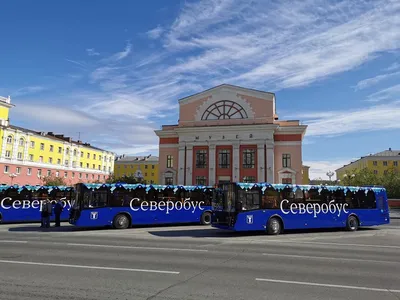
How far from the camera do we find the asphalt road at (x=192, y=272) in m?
6.64

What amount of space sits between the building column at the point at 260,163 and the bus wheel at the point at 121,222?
29.9 m

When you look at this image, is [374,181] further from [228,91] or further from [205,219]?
[205,219]

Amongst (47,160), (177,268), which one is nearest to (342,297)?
(177,268)

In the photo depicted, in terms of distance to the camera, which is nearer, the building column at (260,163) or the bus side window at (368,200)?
the bus side window at (368,200)

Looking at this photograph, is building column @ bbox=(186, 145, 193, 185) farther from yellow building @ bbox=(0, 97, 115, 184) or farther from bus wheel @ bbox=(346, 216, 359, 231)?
bus wheel @ bbox=(346, 216, 359, 231)

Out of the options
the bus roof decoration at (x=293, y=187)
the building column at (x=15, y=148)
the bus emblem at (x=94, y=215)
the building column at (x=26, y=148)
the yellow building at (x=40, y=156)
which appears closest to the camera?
the bus roof decoration at (x=293, y=187)

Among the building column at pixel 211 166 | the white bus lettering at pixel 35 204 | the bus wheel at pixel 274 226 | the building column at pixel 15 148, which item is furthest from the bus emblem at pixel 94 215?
the building column at pixel 15 148

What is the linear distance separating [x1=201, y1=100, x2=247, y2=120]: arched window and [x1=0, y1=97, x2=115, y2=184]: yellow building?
35.5m

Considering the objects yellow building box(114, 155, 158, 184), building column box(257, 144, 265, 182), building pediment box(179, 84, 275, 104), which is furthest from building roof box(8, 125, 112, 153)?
building column box(257, 144, 265, 182)

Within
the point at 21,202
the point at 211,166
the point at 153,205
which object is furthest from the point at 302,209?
the point at 211,166

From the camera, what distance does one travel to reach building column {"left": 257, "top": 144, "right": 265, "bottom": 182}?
47.7 metres

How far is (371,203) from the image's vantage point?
21.5m

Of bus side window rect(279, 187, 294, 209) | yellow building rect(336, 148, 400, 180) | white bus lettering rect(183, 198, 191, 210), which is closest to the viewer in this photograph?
bus side window rect(279, 187, 294, 209)

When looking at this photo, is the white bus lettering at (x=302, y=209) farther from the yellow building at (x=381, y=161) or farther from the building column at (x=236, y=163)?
the yellow building at (x=381, y=161)
